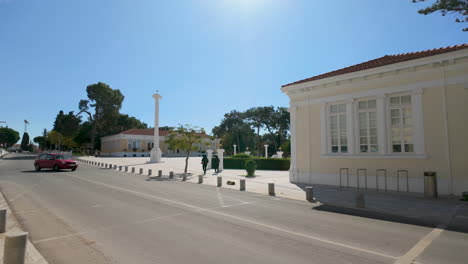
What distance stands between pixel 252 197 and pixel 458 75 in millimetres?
9373

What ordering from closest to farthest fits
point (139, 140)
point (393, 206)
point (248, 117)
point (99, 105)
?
point (393, 206) → point (139, 140) → point (99, 105) → point (248, 117)

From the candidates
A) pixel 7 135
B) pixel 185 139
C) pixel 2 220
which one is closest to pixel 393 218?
pixel 2 220

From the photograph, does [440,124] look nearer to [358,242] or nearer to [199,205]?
[358,242]

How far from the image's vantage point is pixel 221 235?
5555 millimetres

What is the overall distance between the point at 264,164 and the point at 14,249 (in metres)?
23.7

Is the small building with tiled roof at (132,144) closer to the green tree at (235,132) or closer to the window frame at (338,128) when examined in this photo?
the green tree at (235,132)

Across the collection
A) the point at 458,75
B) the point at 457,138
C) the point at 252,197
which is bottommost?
the point at 252,197

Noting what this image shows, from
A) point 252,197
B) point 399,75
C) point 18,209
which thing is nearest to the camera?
point 18,209

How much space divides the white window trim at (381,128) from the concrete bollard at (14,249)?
12915 mm

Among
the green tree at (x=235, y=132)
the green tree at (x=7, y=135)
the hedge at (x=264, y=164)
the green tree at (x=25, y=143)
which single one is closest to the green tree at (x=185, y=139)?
the hedge at (x=264, y=164)

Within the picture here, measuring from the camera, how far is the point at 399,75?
39.5ft

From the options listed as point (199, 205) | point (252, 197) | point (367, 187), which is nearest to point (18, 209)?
point (199, 205)

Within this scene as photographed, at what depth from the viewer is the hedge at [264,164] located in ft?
84.4

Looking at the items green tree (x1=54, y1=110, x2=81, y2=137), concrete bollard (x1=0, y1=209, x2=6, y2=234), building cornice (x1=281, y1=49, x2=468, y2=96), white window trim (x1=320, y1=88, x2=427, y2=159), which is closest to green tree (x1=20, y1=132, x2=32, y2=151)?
green tree (x1=54, y1=110, x2=81, y2=137)
